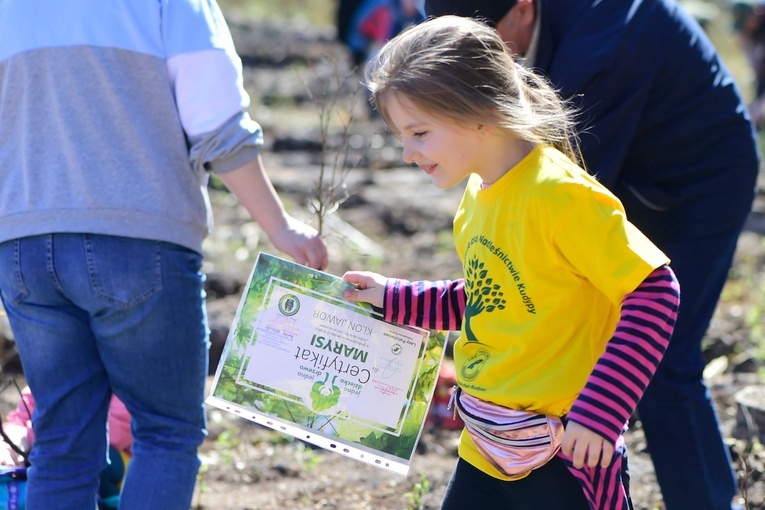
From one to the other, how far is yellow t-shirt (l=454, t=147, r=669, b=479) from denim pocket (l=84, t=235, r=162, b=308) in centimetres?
74

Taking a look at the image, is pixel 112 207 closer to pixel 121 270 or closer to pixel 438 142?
pixel 121 270

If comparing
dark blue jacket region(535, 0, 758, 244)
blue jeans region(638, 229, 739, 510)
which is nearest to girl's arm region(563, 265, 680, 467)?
dark blue jacket region(535, 0, 758, 244)

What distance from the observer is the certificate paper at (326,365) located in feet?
8.08

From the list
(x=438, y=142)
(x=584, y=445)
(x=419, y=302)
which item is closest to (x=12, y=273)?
(x=419, y=302)

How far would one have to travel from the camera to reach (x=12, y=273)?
252 centimetres

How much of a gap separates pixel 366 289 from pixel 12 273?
2.67 ft

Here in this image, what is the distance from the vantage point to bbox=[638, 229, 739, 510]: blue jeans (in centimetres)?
275

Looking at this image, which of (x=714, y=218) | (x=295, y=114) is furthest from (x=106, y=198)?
(x=295, y=114)

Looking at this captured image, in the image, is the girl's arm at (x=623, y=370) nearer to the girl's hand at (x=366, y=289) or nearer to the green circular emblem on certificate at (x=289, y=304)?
the girl's hand at (x=366, y=289)

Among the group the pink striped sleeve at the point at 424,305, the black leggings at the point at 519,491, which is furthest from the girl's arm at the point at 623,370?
the pink striped sleeve at the point at 424,305

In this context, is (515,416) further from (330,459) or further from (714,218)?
(330,459)

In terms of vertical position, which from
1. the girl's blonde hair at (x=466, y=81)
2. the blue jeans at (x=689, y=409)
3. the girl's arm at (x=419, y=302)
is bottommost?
the blue jeans at (x=689, y=409)

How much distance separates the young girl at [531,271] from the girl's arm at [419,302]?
0.14 m

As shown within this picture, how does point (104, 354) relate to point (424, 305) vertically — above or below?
below
